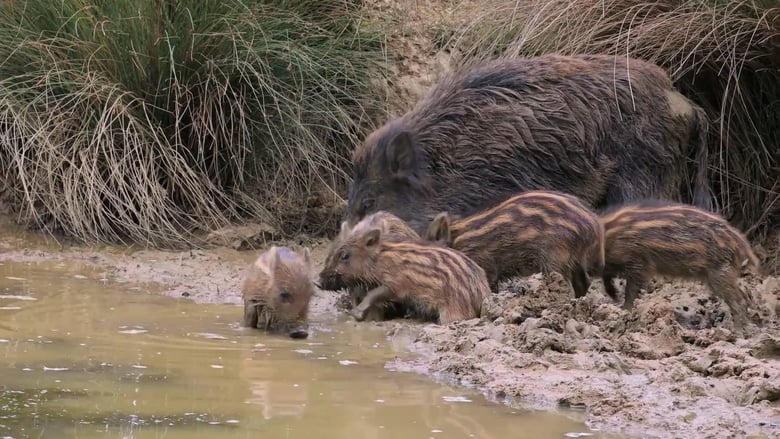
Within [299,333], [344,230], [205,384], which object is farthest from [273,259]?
[205,384]

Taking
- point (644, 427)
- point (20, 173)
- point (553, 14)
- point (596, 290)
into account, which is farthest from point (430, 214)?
point (644, 427)

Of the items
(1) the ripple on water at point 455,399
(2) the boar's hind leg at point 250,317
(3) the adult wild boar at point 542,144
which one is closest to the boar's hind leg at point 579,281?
(3) the adult wild boar at point 542,144

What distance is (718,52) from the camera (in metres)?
7.52

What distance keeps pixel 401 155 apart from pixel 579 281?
4.88 feet

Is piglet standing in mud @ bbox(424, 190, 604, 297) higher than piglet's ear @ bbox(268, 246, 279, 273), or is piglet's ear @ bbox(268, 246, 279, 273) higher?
piglet standing in mud @ bbox(424, 190, 604, 297)

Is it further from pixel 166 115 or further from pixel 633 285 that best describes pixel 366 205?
pixel 633 285

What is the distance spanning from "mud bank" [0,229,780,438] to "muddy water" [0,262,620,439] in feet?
0.54

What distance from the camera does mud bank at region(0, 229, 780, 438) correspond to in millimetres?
4199

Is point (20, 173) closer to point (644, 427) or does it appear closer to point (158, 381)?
point (158, 381)

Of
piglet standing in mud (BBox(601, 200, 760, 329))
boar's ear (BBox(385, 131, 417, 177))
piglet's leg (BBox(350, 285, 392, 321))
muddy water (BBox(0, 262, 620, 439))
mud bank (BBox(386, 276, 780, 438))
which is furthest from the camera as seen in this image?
boar's ear (BBox(385, 131, 417, 177))

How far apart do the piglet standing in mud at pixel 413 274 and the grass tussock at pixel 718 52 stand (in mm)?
2061

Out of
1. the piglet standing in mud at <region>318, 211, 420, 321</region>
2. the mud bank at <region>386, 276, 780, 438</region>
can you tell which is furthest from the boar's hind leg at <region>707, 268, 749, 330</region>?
the piglet standing in mud at <region>318, 211, 420, 321</region>

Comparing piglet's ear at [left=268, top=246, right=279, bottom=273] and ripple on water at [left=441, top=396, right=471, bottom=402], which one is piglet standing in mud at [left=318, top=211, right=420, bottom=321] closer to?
piglet's ear at [left=268, top=246, right=279, bottom=273]

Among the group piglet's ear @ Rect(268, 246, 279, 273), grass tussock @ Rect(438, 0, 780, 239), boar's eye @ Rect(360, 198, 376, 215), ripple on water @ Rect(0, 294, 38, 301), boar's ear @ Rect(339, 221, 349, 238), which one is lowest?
ripple on water @ Rect(0, 294, 38, 301)
